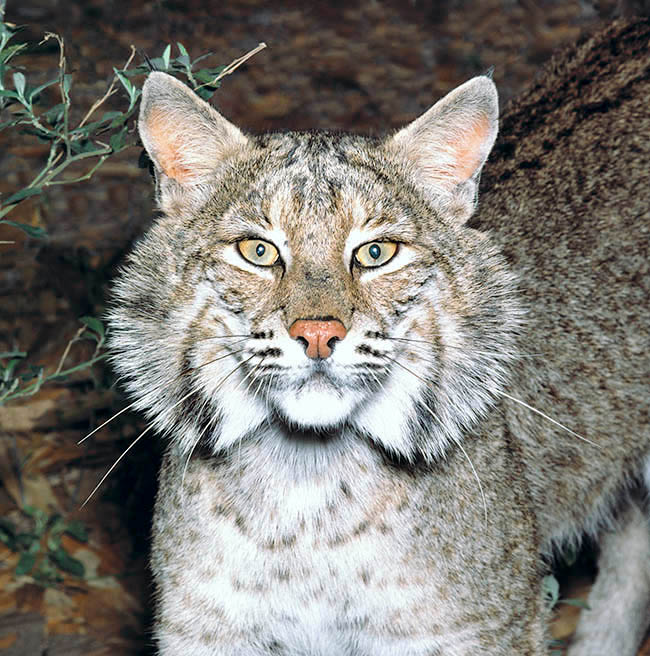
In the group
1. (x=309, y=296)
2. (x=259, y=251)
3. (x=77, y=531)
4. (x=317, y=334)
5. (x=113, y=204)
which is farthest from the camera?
(x=113, y=204)

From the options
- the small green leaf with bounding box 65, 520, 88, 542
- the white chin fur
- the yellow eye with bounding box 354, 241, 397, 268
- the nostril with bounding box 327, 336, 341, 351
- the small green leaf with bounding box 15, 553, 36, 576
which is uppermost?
the yellow eye with bounding box 354, 241, 397, 268

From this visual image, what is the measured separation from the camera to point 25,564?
539cm

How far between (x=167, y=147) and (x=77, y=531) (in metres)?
2.76

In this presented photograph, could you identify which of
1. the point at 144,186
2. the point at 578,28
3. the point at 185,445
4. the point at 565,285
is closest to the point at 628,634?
the point at 565,285

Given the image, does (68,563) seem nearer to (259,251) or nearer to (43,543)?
(43,543)

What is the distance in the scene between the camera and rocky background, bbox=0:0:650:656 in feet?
18.0

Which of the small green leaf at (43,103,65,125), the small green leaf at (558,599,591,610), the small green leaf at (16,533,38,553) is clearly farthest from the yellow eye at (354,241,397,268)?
the small green leaf at (16,533,38,553)

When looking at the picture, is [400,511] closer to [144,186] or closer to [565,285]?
[565,285]

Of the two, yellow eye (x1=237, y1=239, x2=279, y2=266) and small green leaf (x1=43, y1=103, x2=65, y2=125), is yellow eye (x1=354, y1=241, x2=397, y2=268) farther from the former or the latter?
small green leaf (x1=43, y1=103, x2=65, y2=125)

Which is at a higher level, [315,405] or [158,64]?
[158,64]

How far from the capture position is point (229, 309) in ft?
10.8

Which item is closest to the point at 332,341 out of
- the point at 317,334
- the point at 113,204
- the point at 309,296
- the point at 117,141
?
the point at 317,334

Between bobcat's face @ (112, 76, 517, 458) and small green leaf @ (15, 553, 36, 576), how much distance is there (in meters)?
2.10

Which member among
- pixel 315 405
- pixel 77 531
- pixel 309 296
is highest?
pixel 309 296
